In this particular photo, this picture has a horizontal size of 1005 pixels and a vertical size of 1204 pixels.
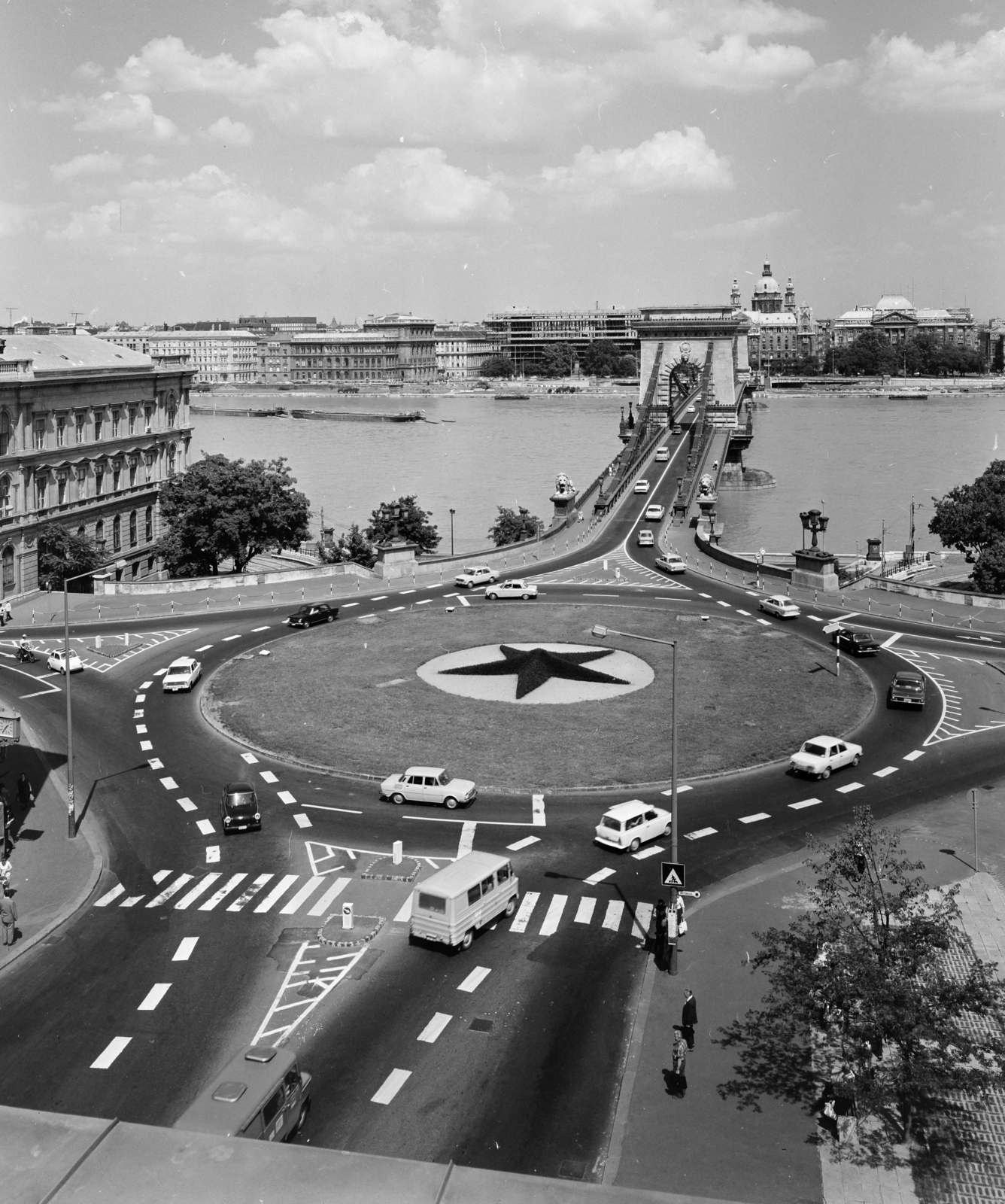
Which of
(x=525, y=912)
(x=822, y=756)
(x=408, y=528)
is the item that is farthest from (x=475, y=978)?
(x=408, y=528)

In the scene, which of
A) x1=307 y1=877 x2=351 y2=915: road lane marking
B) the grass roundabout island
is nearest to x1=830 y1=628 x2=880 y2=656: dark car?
the grass roundabout island

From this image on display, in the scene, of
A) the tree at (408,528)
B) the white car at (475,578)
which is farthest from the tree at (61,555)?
the white car at (475,578)

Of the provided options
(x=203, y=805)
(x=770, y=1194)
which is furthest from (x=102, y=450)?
(x=770, y=1194)

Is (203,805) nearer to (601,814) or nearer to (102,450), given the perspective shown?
(601,814)

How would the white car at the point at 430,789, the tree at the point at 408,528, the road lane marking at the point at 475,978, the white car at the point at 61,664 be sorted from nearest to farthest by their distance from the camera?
the road lane marking at the point at 475,978 < the white car at the point at 430,789 < the white car at the point at 61,664 < the tree at the point at 408,528

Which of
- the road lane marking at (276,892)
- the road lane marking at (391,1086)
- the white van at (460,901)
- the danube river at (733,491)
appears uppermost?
the white van at (460,901)

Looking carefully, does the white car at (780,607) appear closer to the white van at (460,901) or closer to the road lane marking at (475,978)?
the white van at (460,901)

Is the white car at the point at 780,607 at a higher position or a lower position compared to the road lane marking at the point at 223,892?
higher
